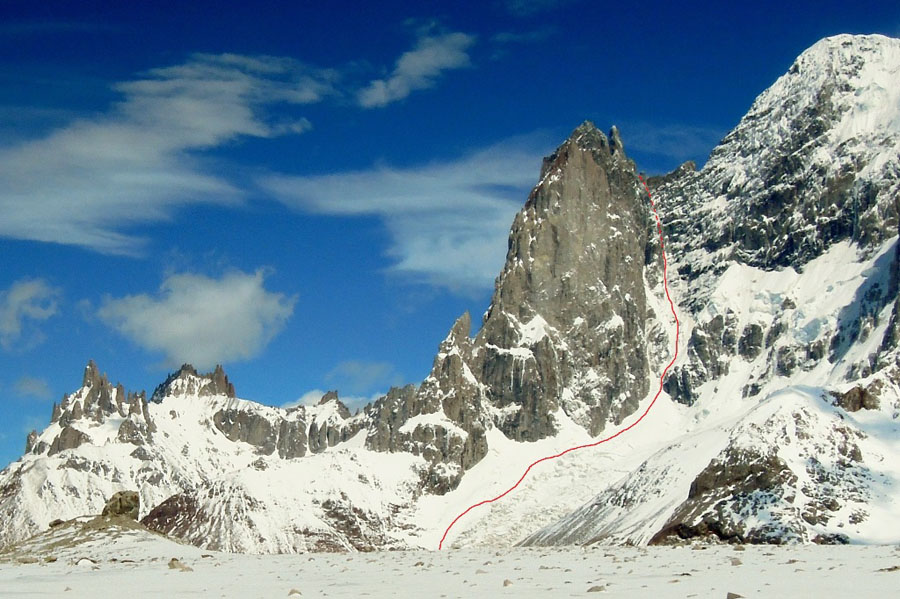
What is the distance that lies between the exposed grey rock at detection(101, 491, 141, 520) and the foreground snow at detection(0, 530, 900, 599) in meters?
34.7

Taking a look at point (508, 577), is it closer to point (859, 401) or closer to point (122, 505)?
point (122, 505)

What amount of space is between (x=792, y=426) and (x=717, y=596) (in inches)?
5169

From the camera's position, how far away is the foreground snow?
3359cm

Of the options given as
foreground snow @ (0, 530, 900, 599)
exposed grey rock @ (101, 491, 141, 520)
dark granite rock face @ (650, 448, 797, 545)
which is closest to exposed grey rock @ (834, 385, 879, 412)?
dark granite rock face @ (650, 448, 797, 545)

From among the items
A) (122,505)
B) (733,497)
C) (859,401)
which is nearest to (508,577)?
(122,505)

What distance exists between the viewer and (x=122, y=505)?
95438 mm

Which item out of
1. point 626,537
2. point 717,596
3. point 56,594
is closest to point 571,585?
point 717,596

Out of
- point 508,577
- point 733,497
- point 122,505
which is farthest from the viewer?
point 733,497

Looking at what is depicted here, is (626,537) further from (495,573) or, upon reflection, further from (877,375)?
(495,573)

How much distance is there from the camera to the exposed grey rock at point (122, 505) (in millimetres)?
94188

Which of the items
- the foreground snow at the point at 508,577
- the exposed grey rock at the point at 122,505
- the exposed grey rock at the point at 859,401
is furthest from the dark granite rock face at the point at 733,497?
the foreground snow at the point at 508,577

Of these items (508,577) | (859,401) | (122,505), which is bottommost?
(508,577)

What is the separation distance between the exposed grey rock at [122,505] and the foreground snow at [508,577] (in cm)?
3469

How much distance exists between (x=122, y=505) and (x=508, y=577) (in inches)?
2403
